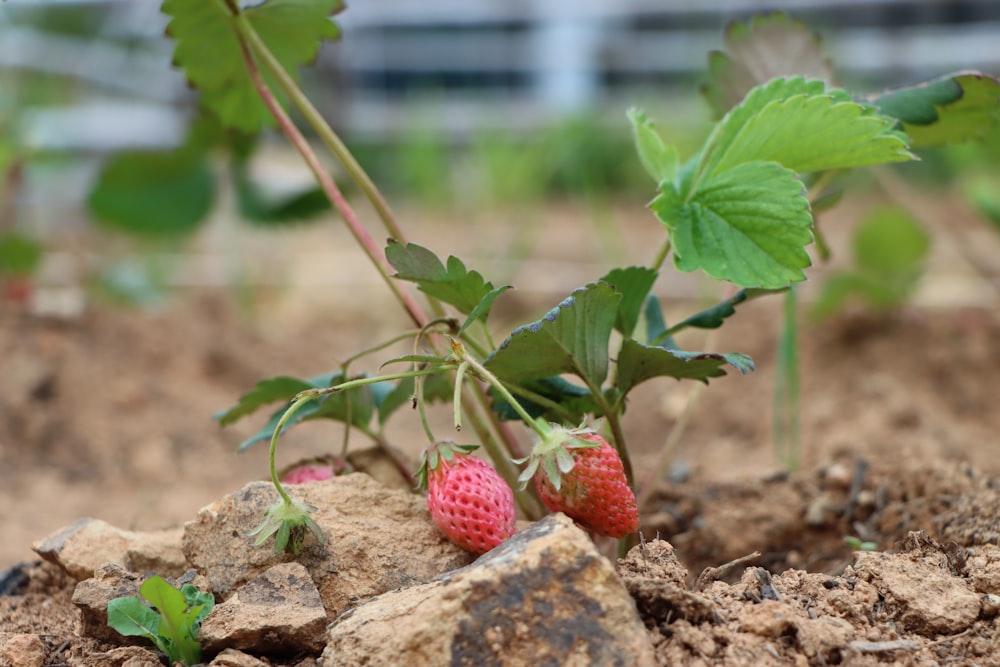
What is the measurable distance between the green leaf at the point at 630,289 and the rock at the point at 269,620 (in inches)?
13.3

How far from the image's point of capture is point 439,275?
79 cm

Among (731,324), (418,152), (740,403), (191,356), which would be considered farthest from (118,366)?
(418,152)

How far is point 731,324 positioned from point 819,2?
4.73m

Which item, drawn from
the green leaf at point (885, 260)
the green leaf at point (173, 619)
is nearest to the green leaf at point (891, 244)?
the green leaf at point (885, 260)

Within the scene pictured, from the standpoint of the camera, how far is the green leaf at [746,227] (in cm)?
81

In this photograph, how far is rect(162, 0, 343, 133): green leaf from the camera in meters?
1.03

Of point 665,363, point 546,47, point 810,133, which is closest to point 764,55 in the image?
point 810,133

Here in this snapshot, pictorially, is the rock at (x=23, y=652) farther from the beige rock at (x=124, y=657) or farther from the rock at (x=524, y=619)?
the rock at (x=524, y=619)

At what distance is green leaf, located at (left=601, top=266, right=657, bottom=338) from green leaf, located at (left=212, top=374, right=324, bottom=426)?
0.27 metres

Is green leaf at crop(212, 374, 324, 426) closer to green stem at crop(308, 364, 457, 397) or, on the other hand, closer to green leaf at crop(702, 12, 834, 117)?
green stem at crop(308, 364, 457, 397)

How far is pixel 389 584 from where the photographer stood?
0.78 meters

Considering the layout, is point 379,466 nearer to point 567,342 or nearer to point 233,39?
point 567,342

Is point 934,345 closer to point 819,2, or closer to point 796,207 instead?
point 796,207

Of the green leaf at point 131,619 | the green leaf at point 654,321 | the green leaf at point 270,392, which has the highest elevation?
the green leaf at point 654,321
